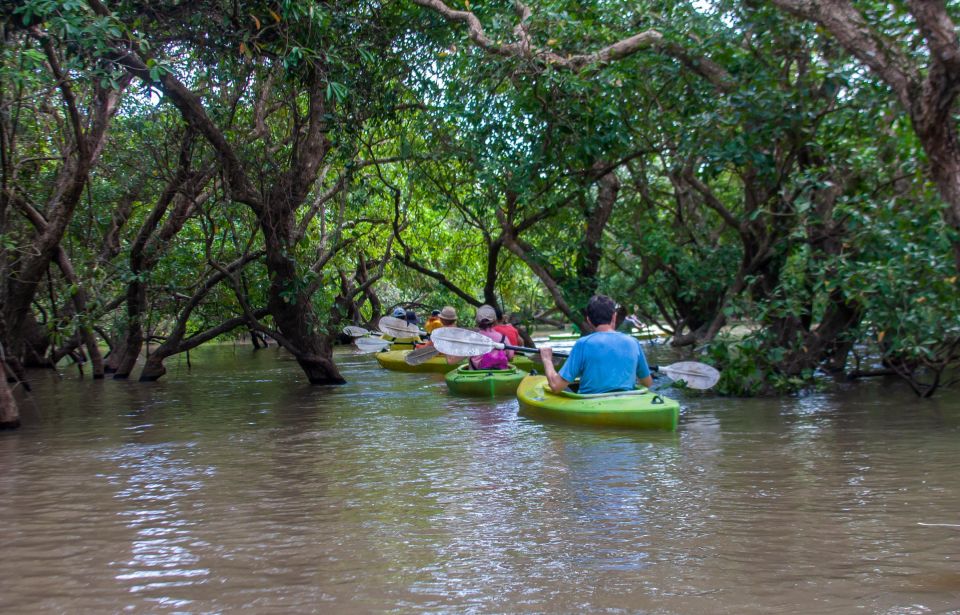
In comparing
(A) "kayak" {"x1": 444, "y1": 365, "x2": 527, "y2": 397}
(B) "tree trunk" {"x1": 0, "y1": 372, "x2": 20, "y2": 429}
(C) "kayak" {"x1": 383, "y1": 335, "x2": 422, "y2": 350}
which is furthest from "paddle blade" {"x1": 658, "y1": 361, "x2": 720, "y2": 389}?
(C) "kayak" {"x1": 383, "y1": 335, "x2": 422, "y2": 350}

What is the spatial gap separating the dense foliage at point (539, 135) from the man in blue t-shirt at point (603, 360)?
252 centimetres

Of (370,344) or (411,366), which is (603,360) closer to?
(411,366)

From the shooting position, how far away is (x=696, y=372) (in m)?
9.33

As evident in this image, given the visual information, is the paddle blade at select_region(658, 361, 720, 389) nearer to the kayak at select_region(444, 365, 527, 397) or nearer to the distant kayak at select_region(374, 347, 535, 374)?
the kayak at select_region(444, 365, 527, 397)

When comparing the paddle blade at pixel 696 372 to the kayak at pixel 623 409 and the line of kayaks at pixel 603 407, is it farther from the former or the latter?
the kayak at pixel 623 409

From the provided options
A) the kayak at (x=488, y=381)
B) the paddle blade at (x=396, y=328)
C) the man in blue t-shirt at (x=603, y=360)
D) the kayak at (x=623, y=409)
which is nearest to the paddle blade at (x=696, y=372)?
the man in blue t-shirt at (x=603, y=360)

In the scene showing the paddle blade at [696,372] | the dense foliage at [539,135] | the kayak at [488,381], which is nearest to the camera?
the dense foliage at [539,135]

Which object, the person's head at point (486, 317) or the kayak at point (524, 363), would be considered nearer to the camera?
the person's head at point (486, 317)

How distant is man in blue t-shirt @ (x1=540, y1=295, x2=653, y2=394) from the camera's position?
7.46m

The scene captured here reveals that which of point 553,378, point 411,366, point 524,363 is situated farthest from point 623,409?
point 411,366

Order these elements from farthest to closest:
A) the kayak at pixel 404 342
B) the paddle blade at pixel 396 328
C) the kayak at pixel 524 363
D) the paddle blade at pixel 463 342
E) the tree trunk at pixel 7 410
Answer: the kayak at pixel 404 342 → the paddle blade at pixel 396 328 → the kayak at pixel 524 363 → the paddle blade at pixel 463 342 → the tree trunk at pixel 7 410

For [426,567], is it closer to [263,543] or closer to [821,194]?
[263,543]

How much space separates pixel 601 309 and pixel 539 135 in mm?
4388

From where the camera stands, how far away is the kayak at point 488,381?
11.2 metres
